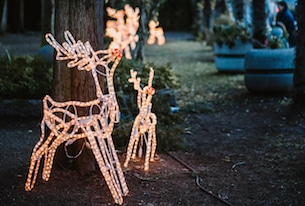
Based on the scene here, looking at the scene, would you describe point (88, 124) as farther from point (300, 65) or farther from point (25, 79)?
point (300, 65)

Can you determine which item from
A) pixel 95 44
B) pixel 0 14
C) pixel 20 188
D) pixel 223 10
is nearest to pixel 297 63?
pixel 95 44

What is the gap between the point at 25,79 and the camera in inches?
359

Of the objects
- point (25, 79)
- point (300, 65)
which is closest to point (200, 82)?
point (300, 65)

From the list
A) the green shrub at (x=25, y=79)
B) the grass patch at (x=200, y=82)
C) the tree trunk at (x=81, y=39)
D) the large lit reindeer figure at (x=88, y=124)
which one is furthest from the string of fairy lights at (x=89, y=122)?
the grass patch at (x=200, y=82)

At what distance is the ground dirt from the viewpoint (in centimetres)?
514

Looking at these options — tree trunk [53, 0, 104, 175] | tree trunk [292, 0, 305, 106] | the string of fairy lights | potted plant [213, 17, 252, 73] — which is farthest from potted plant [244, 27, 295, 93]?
tree trunk [53, 0, 104, 175]

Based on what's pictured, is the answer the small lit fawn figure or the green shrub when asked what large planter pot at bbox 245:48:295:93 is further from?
the small lit fawn figure

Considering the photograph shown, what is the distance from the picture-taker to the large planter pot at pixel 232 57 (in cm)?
1489

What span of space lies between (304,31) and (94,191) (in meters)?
5.05

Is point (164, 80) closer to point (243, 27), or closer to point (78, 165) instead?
point (78, 165)

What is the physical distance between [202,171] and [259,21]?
773 cm

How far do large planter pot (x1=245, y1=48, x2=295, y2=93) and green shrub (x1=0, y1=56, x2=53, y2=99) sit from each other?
391 centimetres

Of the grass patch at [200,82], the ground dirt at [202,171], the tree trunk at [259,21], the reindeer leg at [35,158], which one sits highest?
the tree trunk at [259,21]

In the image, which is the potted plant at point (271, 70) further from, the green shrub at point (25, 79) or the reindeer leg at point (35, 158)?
the reindeer leg at point (35, 158)
